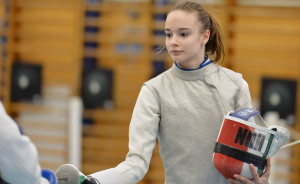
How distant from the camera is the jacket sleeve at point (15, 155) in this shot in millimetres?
1635

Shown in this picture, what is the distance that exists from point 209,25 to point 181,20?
0.51ft

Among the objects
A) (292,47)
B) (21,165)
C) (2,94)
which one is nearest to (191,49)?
(21,165)

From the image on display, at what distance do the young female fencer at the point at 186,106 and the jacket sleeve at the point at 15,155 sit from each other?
45 centimetres

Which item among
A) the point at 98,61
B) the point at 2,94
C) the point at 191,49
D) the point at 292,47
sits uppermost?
the point at 191,49

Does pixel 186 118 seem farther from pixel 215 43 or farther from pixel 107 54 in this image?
pixel 107 54

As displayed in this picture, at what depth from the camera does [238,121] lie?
6.48 feet

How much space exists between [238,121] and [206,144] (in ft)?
0.64

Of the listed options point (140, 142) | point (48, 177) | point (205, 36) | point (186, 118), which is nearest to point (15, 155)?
point (48, 177)

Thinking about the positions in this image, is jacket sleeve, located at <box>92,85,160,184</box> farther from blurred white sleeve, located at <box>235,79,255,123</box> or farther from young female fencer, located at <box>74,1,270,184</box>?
blurred white sleeve, located at <box>235,79,255,123</box>

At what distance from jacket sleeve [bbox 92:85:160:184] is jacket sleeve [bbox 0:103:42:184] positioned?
1.17 ft

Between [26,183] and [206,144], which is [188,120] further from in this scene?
[26,183]

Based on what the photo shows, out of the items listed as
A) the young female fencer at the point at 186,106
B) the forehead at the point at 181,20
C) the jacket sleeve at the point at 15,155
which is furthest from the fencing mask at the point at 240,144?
the jacket sleeve at the point at 15,155

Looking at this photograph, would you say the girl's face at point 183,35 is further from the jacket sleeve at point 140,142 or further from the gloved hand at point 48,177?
the gloved hand at point 48,177

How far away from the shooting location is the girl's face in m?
2.09
